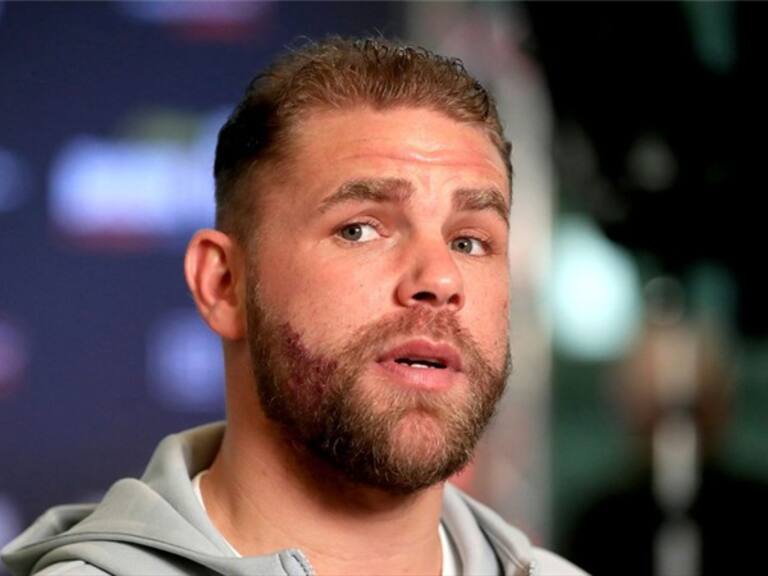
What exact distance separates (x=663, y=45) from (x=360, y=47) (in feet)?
5.17

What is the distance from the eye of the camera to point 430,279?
185cm

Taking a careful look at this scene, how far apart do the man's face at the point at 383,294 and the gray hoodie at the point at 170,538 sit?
0.15m

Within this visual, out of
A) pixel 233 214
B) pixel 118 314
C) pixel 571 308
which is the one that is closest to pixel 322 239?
pixel 233 214

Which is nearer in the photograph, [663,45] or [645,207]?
[663,45]

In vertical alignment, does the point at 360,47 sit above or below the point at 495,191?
above

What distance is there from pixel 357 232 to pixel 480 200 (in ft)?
0.56

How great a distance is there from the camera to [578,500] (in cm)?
447

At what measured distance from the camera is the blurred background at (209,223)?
153 inches

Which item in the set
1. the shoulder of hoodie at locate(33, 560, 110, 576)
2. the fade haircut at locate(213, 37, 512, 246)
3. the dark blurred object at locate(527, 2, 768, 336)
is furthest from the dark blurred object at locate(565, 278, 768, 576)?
the shoulder of hoodie at locate(33, 560, 110, 576)

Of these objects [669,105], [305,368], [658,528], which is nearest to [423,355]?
[305,368]

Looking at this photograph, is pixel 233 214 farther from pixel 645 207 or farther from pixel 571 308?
pixel 571 308

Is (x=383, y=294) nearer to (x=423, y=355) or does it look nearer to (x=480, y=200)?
(x=423, y=355)

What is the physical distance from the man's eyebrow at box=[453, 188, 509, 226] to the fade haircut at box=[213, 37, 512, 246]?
0.11 meters

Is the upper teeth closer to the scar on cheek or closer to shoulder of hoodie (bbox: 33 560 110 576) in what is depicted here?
the scar on cheek
